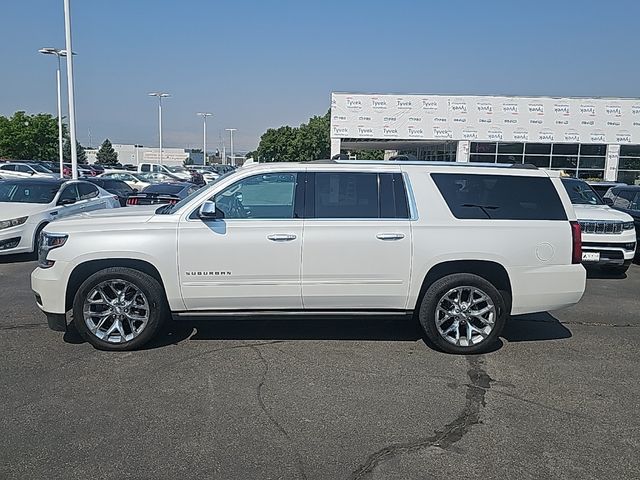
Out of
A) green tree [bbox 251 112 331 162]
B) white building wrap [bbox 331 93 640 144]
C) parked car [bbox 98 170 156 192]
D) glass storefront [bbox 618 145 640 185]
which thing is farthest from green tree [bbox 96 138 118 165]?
glass storefront [bbox 618 145 640 185]

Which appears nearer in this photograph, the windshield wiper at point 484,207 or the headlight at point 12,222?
the windshield wiper at point 484,207

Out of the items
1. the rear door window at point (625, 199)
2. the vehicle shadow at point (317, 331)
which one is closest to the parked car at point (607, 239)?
the rear door window at point (625, 199)

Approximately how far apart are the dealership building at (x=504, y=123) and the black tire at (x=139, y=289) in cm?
2653

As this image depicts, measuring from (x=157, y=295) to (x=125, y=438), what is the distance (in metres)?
1.80

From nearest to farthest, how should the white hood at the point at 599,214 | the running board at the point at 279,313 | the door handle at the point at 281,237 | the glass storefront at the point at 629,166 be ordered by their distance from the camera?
the door handle at the point at 281,237 < the running board at the point at 279,313 < the white hood at the point at 599,214 < the glass storefront at the point at 629,166

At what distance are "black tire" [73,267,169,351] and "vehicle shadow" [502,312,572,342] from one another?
3.65 meters

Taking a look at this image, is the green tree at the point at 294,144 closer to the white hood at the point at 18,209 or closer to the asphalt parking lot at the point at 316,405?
the white hood at the point at 18,209

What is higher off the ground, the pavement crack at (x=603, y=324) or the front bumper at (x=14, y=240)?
the front bumper at (x=14, y=240)

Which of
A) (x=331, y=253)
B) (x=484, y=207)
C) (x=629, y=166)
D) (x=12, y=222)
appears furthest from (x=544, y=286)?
(x=629, y=166)

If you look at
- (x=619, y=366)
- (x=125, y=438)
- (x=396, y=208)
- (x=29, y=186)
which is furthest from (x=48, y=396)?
(x=29, y=186)

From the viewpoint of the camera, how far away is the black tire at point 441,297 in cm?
547

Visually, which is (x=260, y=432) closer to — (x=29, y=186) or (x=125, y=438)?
(x=125, y=438)

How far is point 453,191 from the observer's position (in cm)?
559

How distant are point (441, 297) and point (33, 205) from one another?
868 centimetres
